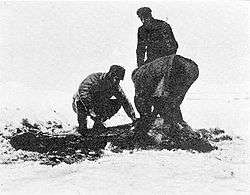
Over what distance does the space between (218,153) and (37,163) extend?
226 centimetres

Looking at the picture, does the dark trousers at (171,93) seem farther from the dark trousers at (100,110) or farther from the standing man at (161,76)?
the dark trousers at (100,110)

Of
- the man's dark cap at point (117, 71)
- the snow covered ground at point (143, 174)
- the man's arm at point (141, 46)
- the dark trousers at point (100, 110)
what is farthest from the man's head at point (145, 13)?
the snow covered ground at point (143, 174)

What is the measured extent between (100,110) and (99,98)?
0.66ft

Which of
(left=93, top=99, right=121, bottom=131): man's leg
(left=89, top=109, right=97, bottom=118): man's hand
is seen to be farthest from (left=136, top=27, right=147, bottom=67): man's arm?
(left=89, top=109, right=97, bottom=118): man's hand

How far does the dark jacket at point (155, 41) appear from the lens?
22.2 ft

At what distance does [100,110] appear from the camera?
689 centimetres

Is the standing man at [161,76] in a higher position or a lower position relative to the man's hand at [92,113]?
higher

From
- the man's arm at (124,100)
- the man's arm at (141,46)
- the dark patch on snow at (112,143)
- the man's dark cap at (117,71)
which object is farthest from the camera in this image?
the man's arm at (141,46)

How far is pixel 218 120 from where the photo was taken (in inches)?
361

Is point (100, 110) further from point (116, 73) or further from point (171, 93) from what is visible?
point (171, 93)

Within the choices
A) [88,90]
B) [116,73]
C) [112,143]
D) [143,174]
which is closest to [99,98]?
[88,90]

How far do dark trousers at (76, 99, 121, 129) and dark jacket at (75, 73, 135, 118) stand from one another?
6 centimetres

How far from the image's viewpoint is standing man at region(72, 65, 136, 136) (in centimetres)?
657

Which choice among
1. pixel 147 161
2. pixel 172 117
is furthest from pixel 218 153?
pixel 147 161
